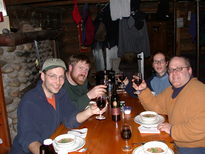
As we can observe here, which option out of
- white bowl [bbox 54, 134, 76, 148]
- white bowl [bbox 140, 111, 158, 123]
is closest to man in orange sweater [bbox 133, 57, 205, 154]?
white bowl [bbox 140, 111, 158, 123]

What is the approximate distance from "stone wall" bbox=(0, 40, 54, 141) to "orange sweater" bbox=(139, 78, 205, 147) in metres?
2.37

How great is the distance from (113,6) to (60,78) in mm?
2539

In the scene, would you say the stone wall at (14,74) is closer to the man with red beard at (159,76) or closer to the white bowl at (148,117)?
the man with red beard at (159,76)

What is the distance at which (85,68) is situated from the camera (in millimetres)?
3143

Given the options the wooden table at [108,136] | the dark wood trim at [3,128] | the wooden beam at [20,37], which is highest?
the wooden beam at [20,37]

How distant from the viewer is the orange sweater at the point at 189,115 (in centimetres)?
198

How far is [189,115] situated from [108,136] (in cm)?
75

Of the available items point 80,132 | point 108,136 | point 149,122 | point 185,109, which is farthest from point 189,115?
point 80,132

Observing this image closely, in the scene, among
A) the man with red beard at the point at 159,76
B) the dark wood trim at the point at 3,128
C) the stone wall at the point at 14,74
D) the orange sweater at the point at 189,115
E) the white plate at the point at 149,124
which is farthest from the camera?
the stone wall at the point at 14,74

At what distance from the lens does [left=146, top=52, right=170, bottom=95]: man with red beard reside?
3228 millimetres

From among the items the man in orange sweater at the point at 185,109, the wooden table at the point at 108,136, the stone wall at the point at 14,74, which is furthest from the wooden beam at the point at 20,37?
the man in orange sweater at the point at 185,109

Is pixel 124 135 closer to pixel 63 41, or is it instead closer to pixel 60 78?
pixel 60 78

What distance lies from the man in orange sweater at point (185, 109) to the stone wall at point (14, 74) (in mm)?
2331

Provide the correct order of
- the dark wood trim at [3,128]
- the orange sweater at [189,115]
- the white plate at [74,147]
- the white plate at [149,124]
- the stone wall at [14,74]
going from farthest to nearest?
the stone wall at [14,74] < the dark wood trim at [3,128] < the white plate at [149,124] < the orange sweater at [189,115] < the white plate at [74,147]
